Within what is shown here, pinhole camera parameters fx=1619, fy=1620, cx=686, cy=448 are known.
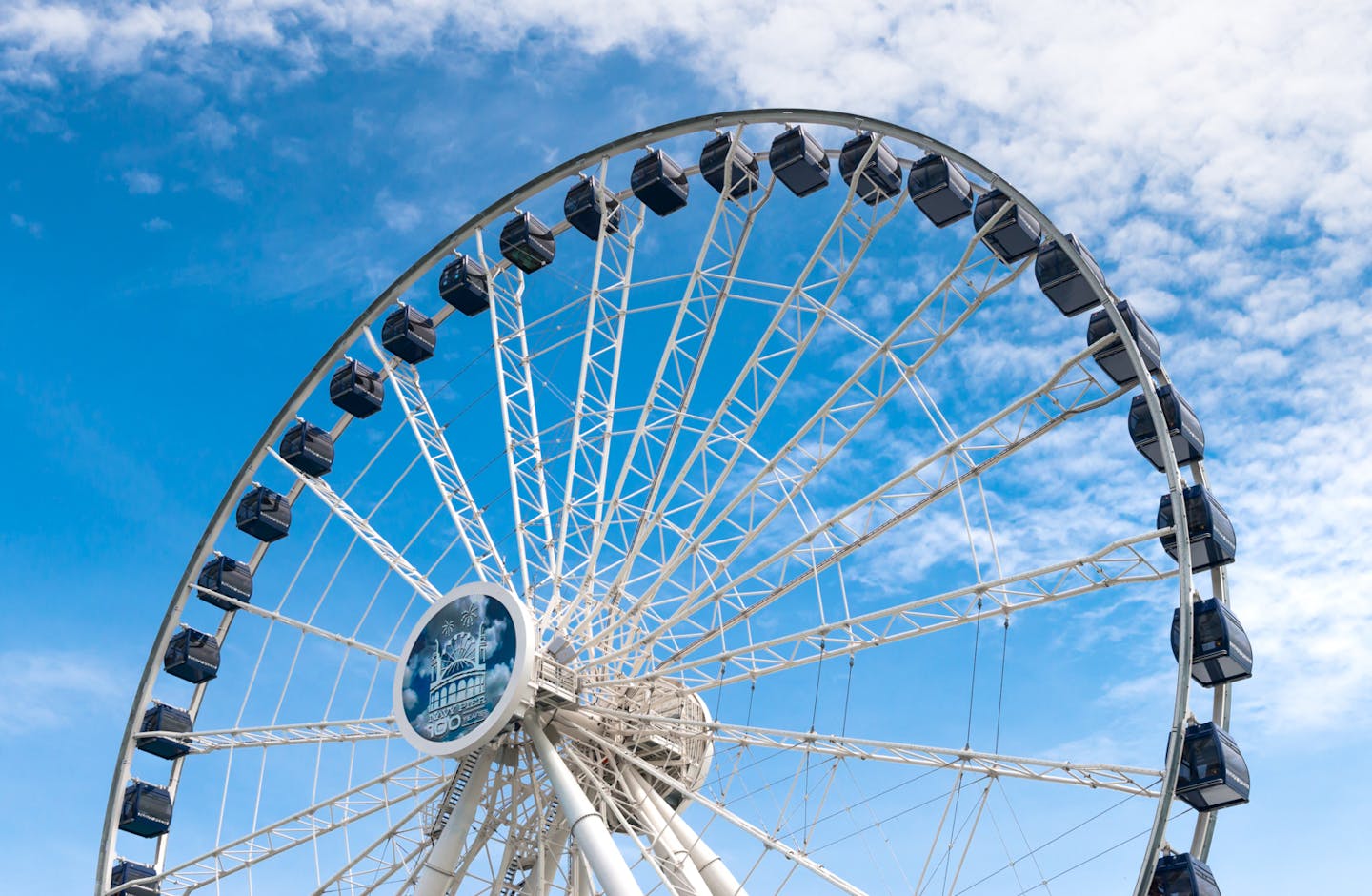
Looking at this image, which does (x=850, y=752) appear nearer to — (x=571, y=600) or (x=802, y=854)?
(x=802, y=854)

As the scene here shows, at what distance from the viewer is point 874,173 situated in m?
26.1

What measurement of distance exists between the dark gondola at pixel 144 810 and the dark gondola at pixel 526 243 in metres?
12.1

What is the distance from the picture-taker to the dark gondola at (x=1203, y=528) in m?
22.8

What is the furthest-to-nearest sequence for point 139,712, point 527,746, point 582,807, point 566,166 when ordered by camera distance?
point 139,712
point 566,166
point 527,746
point 582,807

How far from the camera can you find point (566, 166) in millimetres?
28750

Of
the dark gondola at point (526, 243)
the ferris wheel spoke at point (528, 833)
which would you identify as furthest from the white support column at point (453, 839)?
the dark gondola at point (526, 243)

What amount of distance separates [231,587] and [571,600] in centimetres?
886

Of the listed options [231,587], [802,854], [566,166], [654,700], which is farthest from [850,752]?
[231,587]

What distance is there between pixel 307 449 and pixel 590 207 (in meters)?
7.18

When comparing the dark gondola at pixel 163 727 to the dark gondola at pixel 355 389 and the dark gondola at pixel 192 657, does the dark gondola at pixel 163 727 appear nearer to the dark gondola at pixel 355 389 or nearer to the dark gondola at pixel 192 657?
the dark gondola at pixel 192 657

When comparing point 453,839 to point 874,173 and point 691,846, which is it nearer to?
point 691,846

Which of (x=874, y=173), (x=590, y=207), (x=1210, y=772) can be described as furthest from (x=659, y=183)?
(x=1210, y=772)

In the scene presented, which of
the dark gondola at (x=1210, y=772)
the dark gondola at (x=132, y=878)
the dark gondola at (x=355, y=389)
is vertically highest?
the dark gondola at (x=355, y=389)

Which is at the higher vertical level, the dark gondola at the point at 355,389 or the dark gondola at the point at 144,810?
the dark gondola at the point at 355,389
